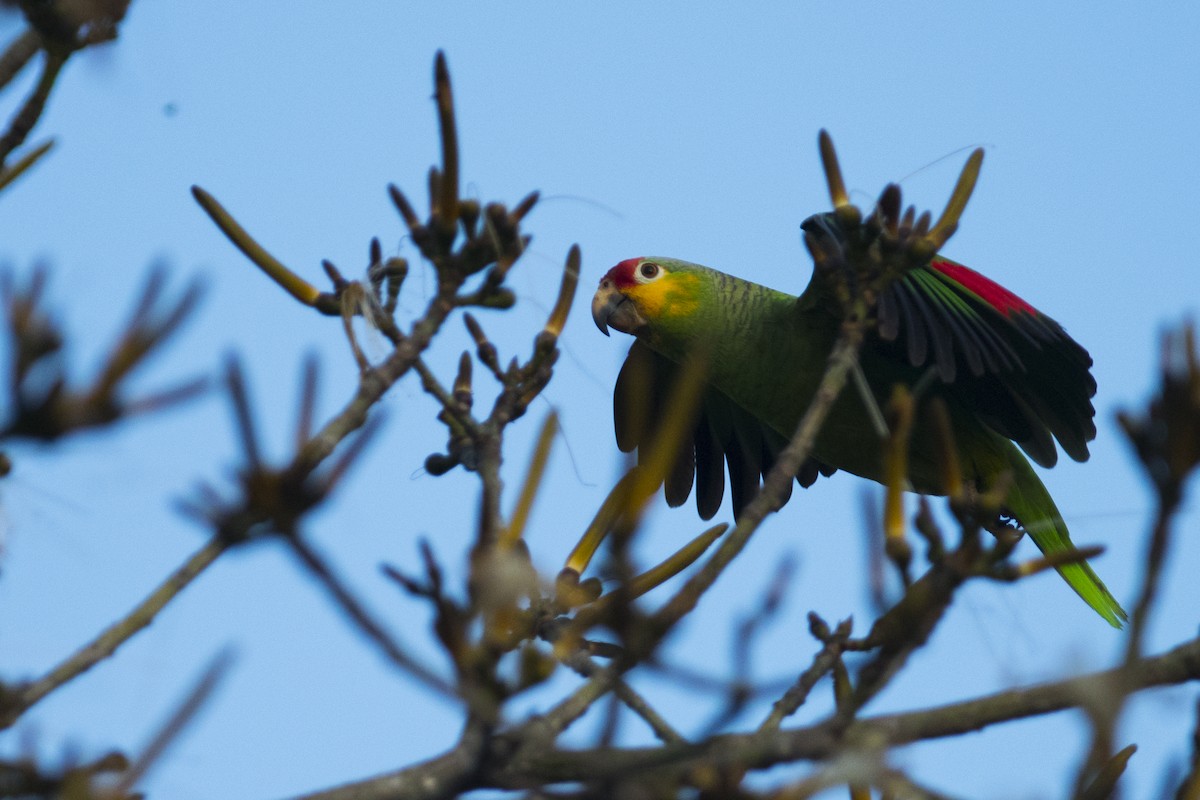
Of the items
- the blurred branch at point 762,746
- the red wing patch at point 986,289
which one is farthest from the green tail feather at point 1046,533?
the blurred branch at point 762,746

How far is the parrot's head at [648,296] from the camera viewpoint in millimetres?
5262

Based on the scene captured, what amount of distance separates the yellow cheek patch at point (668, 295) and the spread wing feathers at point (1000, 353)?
0.92 meters

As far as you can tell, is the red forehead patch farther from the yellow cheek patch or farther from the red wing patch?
the red wing patch

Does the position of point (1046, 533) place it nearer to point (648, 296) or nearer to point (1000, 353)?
point (1000, 353)

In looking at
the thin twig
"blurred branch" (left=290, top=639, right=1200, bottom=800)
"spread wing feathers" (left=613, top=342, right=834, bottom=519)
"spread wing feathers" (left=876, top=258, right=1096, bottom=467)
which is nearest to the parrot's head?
"spread wing feathers" (left=613, top=342, right=834, bottom=519)

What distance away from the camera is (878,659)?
1638 millimetres

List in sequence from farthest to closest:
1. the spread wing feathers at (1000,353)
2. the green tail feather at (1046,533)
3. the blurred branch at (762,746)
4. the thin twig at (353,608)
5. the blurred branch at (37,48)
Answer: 1. the green tail feather at (1046,533)
2. the spread wing feathers at (1000,353)
3. the blurred branch at (37,48)
4. the blurred branch at (762,746)
5. the thin twig at (353,608)

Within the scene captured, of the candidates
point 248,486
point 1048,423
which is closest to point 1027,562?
point 248,486

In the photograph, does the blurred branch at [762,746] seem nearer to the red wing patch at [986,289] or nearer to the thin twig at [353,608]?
the thin twig at [353,608]

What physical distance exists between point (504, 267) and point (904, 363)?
9.75ft

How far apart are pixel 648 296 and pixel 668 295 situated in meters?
0.09

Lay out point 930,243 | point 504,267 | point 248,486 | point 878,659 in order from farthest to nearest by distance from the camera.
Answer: point 930,243
point 504,267
point 878,659
point 248,486

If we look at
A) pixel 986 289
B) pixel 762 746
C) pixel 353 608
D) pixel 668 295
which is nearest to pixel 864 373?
pixel 986 289

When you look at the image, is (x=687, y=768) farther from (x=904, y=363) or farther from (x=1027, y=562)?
(x=904, y=363)
